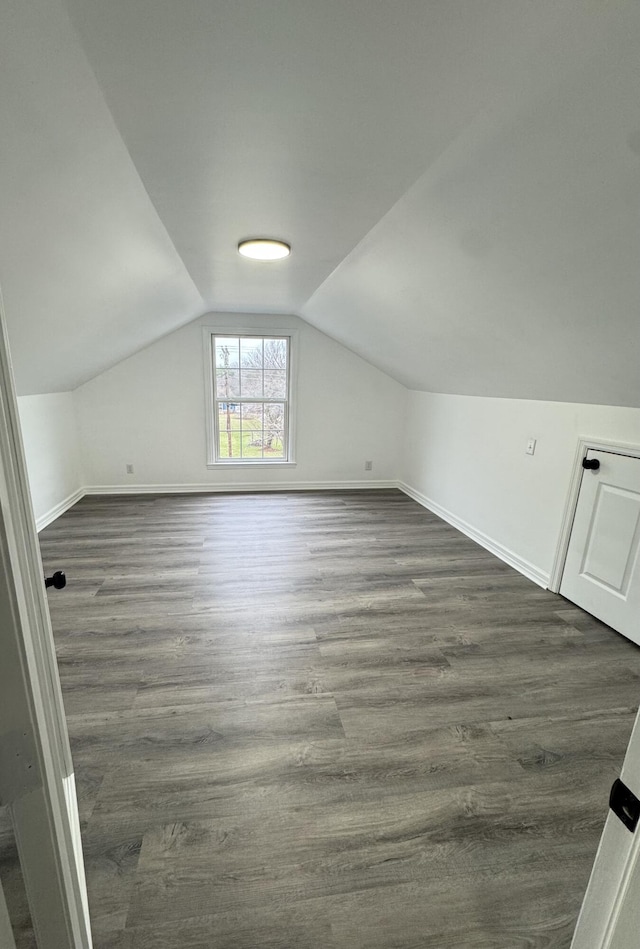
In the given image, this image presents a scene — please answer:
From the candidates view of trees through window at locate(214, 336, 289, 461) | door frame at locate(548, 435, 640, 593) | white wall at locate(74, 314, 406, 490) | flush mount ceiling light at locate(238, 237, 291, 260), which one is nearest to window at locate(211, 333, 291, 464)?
view of trees through window at locate(214, 336, 289, 461)

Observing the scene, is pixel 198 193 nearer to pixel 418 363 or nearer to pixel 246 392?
pixel 418 363

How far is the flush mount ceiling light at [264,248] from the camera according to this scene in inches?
82.5

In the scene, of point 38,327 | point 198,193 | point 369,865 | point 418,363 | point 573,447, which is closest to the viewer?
point 369,865

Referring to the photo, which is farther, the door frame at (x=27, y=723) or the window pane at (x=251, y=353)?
the window pane at (x=251, y=353)

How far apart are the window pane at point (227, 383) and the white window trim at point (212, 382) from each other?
90 mm

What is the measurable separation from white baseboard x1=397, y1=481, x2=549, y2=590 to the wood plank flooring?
0.10m

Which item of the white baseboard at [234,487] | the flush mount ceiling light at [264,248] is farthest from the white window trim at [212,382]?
the flush mount ceiling light at [264,248]

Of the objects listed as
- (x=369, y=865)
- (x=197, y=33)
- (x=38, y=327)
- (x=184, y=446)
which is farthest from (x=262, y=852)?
(x=184, y=446)

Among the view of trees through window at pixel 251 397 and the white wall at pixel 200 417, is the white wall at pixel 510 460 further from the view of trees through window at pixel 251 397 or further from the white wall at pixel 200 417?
the view of trees through window at pixel 251 397

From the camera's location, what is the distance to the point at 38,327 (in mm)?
2195

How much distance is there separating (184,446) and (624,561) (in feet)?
13.6

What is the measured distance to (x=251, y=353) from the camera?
471cm

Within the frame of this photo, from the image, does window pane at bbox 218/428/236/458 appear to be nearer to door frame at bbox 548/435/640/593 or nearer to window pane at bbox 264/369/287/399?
window pane at bbox 264/369/287/399

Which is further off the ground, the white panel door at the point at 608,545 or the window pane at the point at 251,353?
the window pane at the point at 251,353
